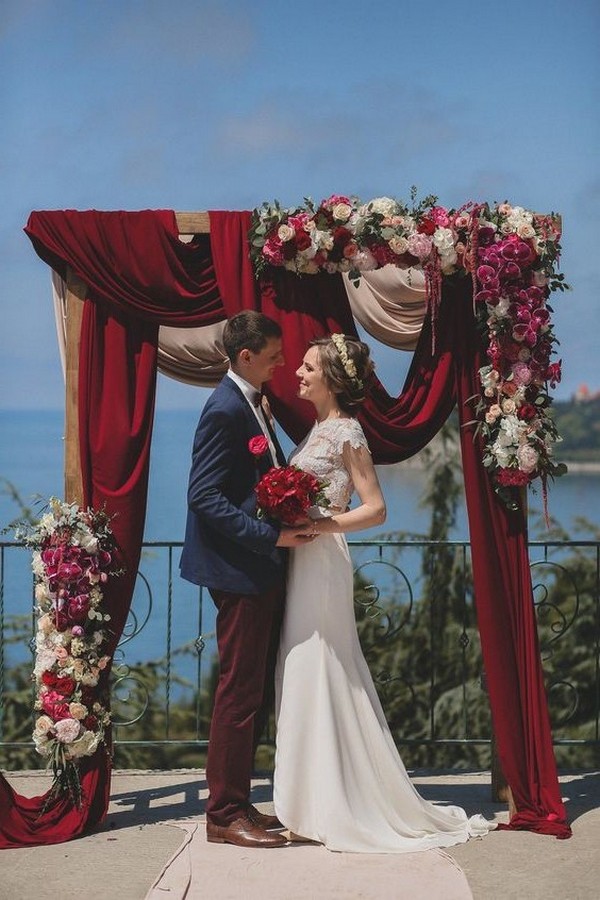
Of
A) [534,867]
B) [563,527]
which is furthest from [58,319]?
[563,527]

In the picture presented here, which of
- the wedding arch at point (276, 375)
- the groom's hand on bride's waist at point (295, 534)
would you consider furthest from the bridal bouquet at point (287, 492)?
the wedding arch at point (276, 375)

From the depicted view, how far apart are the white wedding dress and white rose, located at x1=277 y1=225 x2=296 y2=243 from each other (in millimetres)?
753

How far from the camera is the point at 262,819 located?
4656 millimetres

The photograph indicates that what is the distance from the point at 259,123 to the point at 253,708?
17.8 m

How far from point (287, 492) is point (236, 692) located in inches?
31.3

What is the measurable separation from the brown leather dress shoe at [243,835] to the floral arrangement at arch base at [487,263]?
1581 millimetres

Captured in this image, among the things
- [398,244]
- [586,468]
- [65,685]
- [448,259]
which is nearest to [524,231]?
[448,259]

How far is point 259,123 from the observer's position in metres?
21.1

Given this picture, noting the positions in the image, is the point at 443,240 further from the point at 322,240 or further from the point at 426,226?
the point at 322,240

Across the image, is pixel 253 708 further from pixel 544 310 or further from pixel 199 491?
pixel 544 310

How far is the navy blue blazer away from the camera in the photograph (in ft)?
14.3

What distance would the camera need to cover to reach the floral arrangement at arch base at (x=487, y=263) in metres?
4.83

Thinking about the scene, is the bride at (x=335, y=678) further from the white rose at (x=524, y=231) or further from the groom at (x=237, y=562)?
the white rose at (x=524, y=231)

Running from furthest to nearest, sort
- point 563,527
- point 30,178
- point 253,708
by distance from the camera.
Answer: point 30,178 < point 563,527 < point 253,708
